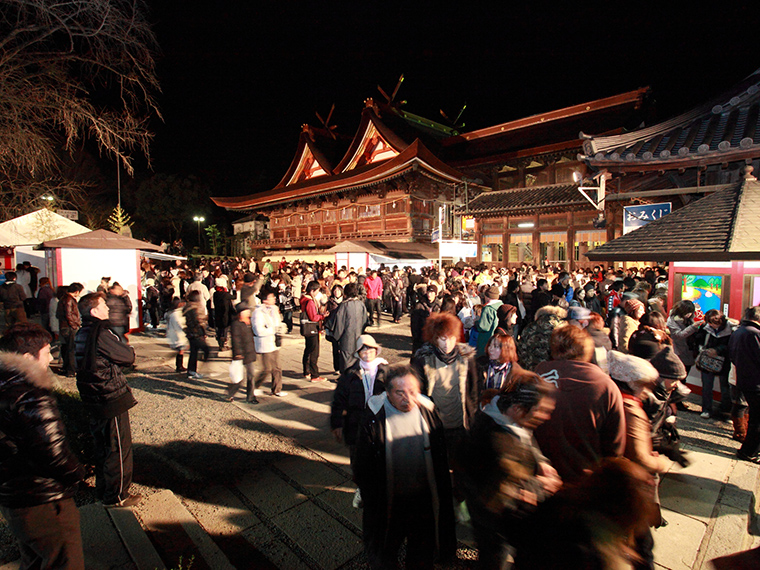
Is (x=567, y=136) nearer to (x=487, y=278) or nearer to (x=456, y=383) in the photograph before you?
(x=487, y=278)

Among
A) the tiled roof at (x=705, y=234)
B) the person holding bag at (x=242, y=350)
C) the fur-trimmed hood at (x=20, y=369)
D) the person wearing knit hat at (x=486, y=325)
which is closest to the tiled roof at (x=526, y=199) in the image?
the tiled roof at (x=705, y=234)

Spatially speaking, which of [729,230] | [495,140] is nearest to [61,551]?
[729,230]

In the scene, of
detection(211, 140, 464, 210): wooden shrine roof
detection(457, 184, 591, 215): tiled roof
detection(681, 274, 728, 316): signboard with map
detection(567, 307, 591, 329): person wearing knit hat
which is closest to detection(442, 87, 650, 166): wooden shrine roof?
detection(457, 184, 591, 215): tiled roof

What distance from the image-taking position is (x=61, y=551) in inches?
83.4

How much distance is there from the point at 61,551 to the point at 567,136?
2605 centimetres

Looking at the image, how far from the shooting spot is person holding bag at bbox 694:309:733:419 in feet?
15.2

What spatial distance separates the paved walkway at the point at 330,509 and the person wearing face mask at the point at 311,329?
1.98m

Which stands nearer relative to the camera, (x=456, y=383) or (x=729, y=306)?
(x=456, y=383)

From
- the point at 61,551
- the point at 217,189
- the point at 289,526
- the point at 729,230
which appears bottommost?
the point at 289,526

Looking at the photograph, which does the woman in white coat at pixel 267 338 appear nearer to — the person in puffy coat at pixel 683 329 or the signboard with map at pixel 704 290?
the person in puffy coat at pixel 683 329

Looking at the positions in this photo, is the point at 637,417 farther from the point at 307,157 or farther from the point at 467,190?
the point at 307,157

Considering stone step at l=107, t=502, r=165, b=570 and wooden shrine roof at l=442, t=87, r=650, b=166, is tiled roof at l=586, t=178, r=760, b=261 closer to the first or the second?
stone step at l=107, t=502, r=165, b=570

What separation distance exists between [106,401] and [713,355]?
22.1ft

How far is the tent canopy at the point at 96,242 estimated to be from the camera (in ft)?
30.1
